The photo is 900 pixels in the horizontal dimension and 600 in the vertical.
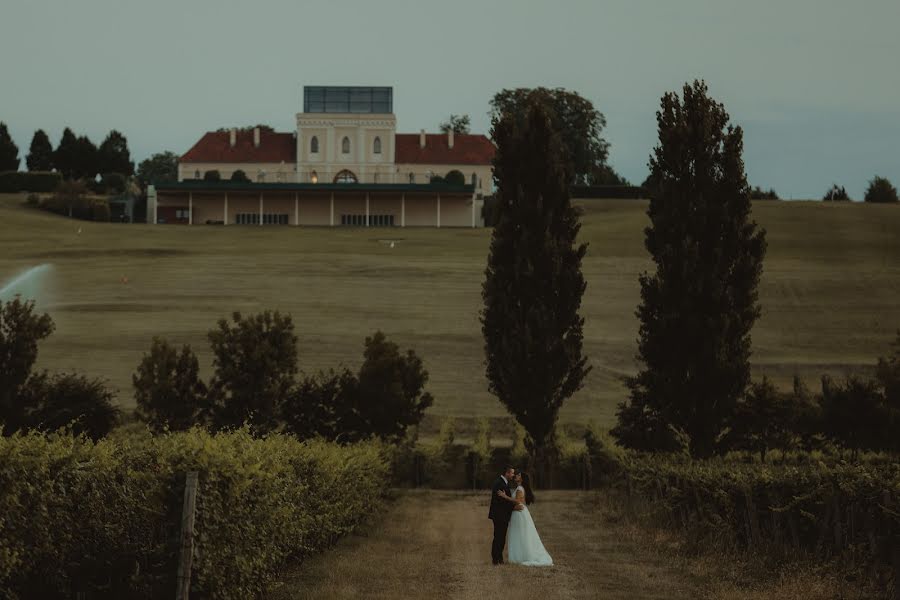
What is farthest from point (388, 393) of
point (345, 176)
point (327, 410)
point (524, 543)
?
point (345, 176)

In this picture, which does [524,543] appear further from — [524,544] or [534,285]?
[534,285]

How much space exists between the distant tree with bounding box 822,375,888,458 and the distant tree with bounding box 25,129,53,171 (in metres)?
124

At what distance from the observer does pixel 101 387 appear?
3769cm

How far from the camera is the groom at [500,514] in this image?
20.0 m

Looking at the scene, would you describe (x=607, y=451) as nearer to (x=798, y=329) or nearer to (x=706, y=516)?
(x=706, y=516)

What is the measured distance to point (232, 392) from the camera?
37.7m

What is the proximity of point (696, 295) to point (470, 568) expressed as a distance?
15.6 m

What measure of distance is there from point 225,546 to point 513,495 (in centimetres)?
800

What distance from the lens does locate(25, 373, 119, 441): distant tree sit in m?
36.4

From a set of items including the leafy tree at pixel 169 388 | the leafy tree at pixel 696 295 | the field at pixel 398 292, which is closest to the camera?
the leafy tree at pixel 696 295

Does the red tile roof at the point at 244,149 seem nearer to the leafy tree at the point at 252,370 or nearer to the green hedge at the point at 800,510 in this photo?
the leafy tree at the point at 252,370

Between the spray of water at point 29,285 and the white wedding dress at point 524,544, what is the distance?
44.5 metres

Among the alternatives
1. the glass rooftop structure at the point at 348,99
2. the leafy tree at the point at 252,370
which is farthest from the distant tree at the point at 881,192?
the leafy tree at the point at 252,370

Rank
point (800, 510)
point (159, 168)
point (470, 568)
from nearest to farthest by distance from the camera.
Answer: point (800, 510), point (470, 568), point (159, 168)
